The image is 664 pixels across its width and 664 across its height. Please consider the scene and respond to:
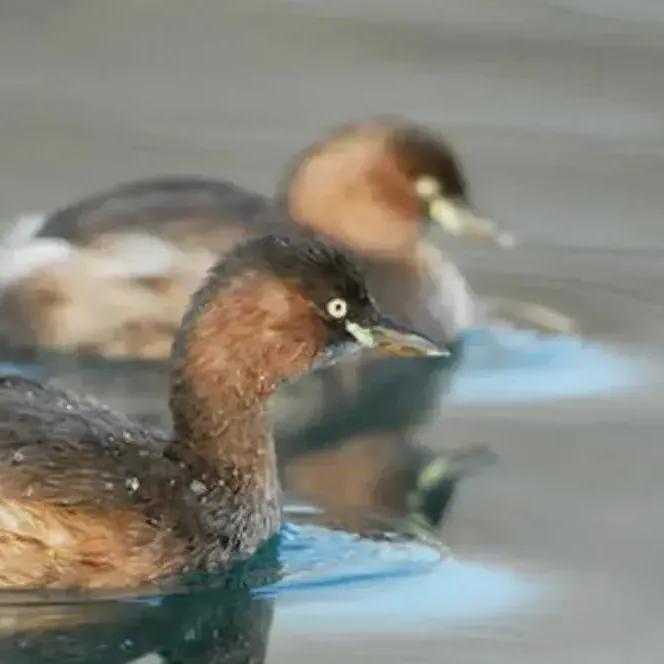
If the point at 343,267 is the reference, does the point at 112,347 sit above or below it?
below

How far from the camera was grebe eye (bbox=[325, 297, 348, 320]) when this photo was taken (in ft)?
16.6

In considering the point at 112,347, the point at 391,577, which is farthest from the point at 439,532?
the point at 112,347

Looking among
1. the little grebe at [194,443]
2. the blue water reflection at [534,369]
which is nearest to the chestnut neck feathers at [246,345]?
the little grebe at [194,443]

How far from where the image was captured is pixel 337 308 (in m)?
5.07

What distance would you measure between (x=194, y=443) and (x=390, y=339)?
443mm

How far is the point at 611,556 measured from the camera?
16.6 feet

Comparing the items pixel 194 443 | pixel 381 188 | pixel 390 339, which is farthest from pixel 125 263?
pixel 194 443

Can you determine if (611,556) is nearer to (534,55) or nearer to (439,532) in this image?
(439,532)

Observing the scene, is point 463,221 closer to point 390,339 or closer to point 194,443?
point 390,339

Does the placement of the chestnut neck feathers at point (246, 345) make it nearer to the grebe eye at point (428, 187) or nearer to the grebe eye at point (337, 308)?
the grebe eye at point (337, 308)

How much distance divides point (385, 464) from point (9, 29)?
3642 millimetres

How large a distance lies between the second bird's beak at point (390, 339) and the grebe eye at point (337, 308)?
0.09 feet

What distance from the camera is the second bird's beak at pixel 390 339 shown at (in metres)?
5.12

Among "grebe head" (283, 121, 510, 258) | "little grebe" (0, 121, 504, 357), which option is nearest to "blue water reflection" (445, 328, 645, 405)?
"little grebe" (0, 121, 504, 357)
